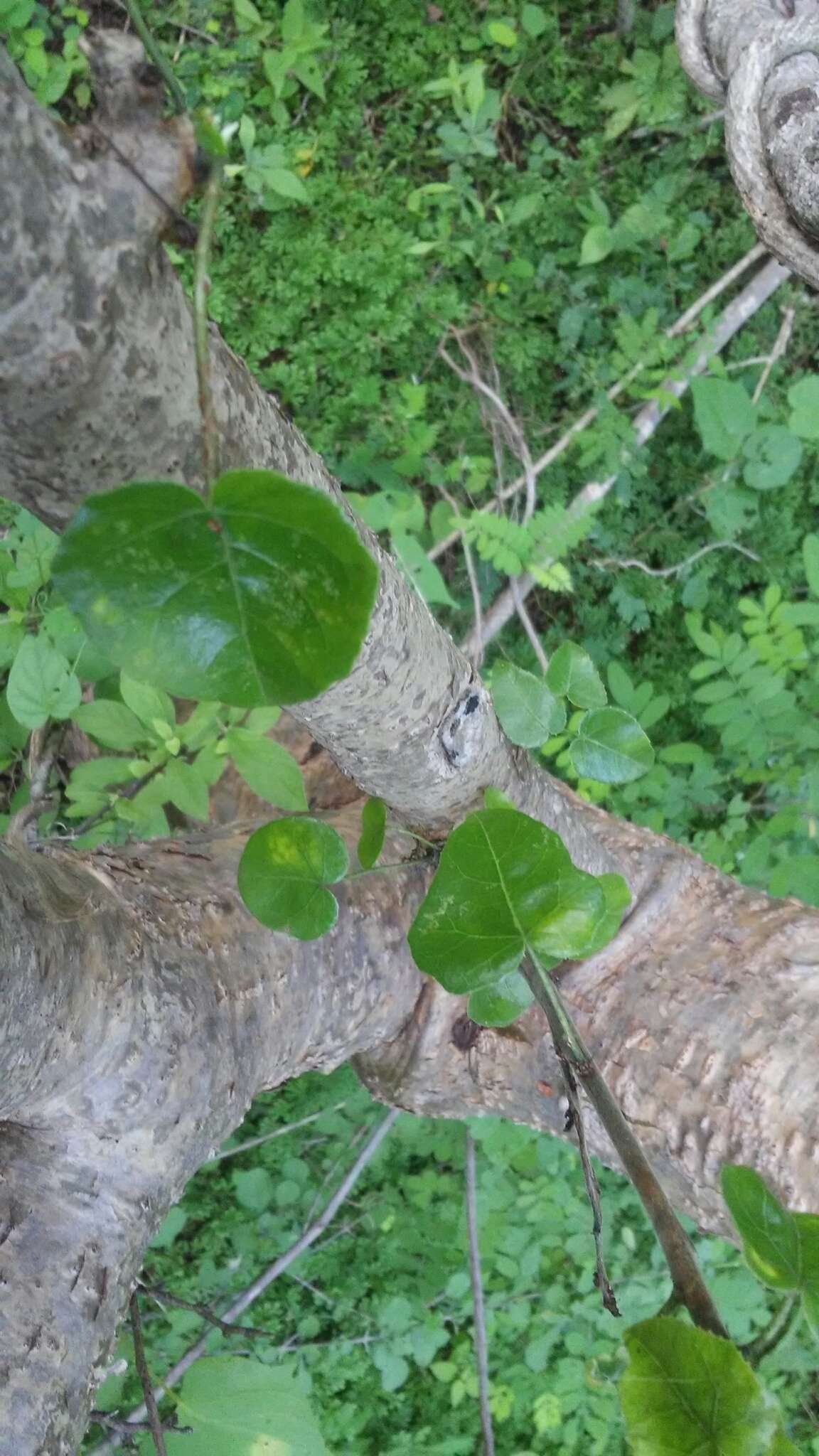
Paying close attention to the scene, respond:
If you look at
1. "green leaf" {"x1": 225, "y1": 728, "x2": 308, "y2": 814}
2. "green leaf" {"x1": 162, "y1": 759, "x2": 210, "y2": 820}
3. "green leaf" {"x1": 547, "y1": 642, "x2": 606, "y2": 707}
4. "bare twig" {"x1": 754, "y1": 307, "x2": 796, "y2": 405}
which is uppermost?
"bare twig" {"x1": 754, "y1": 307, "x2": 796, "y2": 405}

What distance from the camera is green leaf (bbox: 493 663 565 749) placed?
3.37 ft

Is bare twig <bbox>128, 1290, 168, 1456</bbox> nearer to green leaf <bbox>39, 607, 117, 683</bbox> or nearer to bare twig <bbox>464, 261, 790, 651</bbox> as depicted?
green leaf <bbox>39, 607, 117, 683</bbox>

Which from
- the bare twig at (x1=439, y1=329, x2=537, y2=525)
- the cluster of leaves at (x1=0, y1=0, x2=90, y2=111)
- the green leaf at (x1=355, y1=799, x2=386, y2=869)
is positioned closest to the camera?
the green leaf at (x1=355, y1=799, x2=386, y2=869)

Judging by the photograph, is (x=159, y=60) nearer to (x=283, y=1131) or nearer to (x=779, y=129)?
(x=779, y=129)

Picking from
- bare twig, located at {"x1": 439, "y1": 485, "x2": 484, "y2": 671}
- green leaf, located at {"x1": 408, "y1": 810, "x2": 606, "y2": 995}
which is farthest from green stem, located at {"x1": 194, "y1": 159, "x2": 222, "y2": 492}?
bare twig, located at {"x1": 439, "y1": 485, "x2": 484, "y2": 671}

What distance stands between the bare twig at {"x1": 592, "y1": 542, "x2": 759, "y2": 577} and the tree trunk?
1005mm

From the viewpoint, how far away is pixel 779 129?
4.61 ft

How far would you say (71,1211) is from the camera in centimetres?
82

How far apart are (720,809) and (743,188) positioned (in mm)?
1257

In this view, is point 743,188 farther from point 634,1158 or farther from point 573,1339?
point 573,1339

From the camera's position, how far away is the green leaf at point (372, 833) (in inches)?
38.2

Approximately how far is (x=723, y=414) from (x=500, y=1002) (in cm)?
159

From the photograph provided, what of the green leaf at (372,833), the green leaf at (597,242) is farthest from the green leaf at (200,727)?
the green leaf at (597,242)

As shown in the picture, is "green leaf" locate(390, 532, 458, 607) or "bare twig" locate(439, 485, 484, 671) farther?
"bare twig" locate(439, 485, 484, 671)
